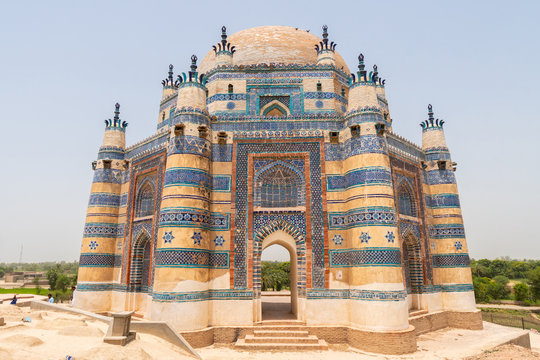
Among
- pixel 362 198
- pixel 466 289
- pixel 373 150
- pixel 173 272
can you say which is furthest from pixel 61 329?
pixel 466 289

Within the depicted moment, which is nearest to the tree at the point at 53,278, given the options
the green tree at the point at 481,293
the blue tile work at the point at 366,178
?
the blue tile work at the point at 366,178

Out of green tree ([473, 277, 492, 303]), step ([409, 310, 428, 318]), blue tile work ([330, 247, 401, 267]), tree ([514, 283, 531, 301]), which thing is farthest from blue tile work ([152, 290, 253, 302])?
tree ([514, 283, 531, 301])

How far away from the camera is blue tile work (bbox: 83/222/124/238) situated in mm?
16016

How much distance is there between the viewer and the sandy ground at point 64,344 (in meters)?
7.02

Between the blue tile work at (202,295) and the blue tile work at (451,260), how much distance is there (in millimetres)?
9095

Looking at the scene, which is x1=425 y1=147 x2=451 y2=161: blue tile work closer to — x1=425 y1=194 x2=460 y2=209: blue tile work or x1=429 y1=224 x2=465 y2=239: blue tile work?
x1=425 y1=194 x2=460 y2=209: blue tile work

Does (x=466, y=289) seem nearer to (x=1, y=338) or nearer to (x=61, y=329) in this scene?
(x=61, y=329)

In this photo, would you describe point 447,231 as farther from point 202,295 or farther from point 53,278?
point 53,278

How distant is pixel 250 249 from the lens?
1304 cm

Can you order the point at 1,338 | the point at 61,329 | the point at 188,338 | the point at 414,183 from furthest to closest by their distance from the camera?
the point at 414,183 → the point at 188,338 → the point at 61,329 → the point at 1,338

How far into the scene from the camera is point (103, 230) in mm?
16094

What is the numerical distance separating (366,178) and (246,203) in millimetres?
4648

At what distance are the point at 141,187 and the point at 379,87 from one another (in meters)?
14.1

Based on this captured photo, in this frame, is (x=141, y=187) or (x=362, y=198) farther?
(x=141, y=187)
